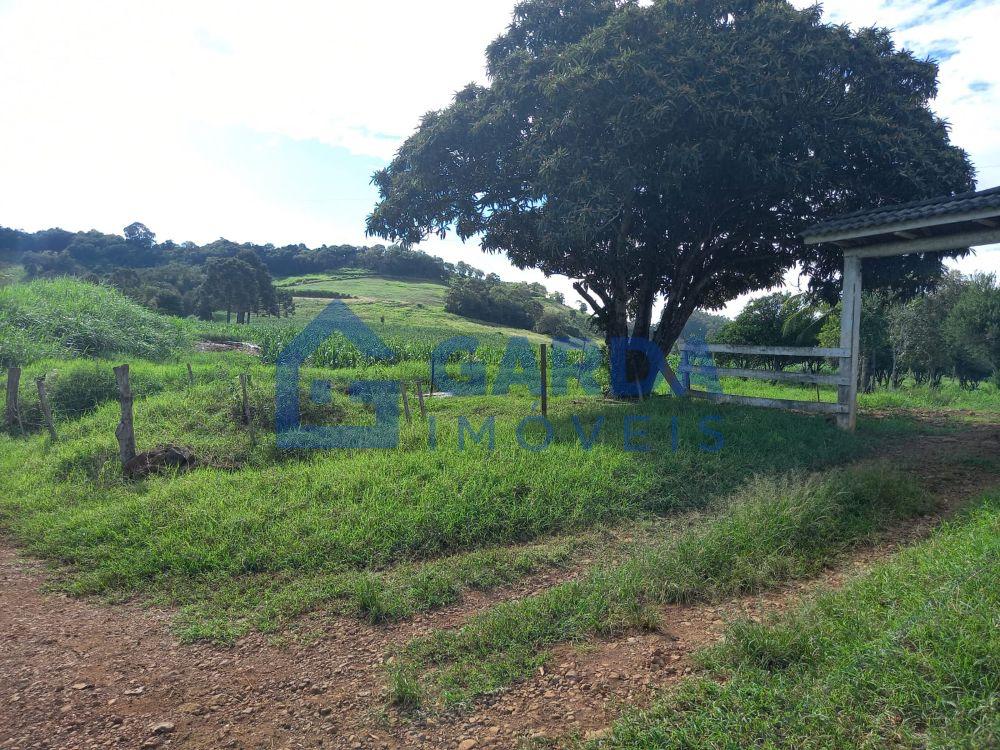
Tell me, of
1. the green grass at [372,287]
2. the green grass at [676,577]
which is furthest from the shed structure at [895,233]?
the green grass at [372,287]

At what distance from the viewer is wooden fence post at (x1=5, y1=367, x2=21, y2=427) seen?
8.55 m

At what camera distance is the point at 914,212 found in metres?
6.95

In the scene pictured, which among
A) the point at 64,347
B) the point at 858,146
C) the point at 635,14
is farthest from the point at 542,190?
the point at 64,347

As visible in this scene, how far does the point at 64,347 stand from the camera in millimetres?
14398

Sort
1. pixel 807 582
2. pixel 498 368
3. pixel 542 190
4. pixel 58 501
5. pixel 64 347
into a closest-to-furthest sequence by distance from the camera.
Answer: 1. pixel 807 582
2. pixel 58 501
3. pixel 542 190
4. pixel 64 347
5. pixel 498 368

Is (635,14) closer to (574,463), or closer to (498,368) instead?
(574,463)

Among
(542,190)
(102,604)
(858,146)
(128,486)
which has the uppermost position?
(858,146)

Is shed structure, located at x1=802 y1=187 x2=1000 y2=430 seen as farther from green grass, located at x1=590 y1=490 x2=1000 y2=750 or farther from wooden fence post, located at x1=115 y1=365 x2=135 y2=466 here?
wooden fence post, located at x1=115 y1=365 x2=135 y2=466

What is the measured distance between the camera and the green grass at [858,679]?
2205 millimetres

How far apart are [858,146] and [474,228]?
7.07 m

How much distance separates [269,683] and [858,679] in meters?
2.99

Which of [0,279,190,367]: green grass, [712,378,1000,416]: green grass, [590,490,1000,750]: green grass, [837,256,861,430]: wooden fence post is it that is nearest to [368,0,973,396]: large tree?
[837,256,861,430]: wooden fence post

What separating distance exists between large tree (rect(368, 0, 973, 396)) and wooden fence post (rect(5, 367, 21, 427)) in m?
6.73

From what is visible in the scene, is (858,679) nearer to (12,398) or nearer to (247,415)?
(247,415)
